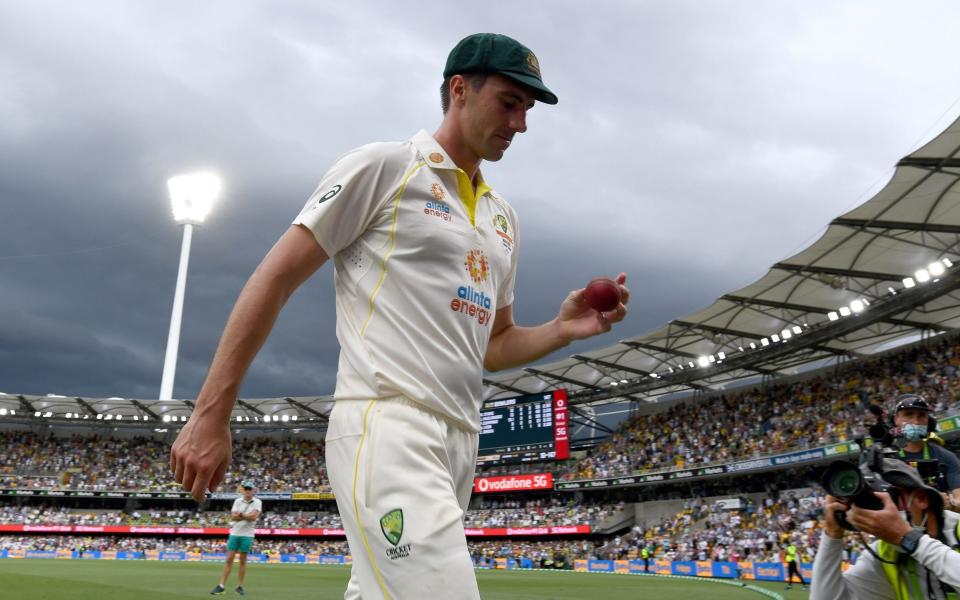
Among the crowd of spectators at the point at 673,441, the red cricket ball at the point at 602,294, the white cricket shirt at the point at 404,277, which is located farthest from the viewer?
the crowd of spectators at the point at 673,441

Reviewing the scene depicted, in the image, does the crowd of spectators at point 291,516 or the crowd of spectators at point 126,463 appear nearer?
the crowd of spectators at point 291,516

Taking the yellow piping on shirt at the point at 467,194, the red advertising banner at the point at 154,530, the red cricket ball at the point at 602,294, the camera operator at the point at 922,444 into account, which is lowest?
the red advertising banner at the point at 154,530

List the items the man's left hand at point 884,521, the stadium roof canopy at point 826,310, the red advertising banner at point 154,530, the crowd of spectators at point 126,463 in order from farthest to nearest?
the crowd of spectators at point 126,463, the red advertising banner at point 154,530, the stadium roof canopy at point 826,310, the man's left hand at point 884,521

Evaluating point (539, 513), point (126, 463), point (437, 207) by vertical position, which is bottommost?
point (539, 513)

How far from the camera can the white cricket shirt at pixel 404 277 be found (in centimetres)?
219

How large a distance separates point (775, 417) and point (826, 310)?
799cm

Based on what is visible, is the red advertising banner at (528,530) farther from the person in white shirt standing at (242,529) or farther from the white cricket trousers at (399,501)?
the white cricket trousers at (399,501)

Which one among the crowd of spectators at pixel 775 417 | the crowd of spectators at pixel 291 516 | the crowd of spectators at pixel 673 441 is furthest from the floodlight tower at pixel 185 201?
the crowd of spectators at pixel 775 417

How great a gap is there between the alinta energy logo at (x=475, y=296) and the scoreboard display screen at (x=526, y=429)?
130ft

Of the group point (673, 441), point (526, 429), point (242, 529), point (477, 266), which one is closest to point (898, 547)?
point (477, 266)

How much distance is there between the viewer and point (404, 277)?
2271 mm

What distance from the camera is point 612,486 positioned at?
42.6 meters

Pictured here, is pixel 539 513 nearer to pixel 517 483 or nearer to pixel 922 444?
pixel 517 483

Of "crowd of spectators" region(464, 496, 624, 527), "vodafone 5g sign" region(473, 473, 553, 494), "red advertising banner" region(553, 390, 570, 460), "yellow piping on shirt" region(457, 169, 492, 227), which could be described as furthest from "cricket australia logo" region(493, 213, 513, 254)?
"vodafone 5g sign" region(473, 473, 553, 494)
